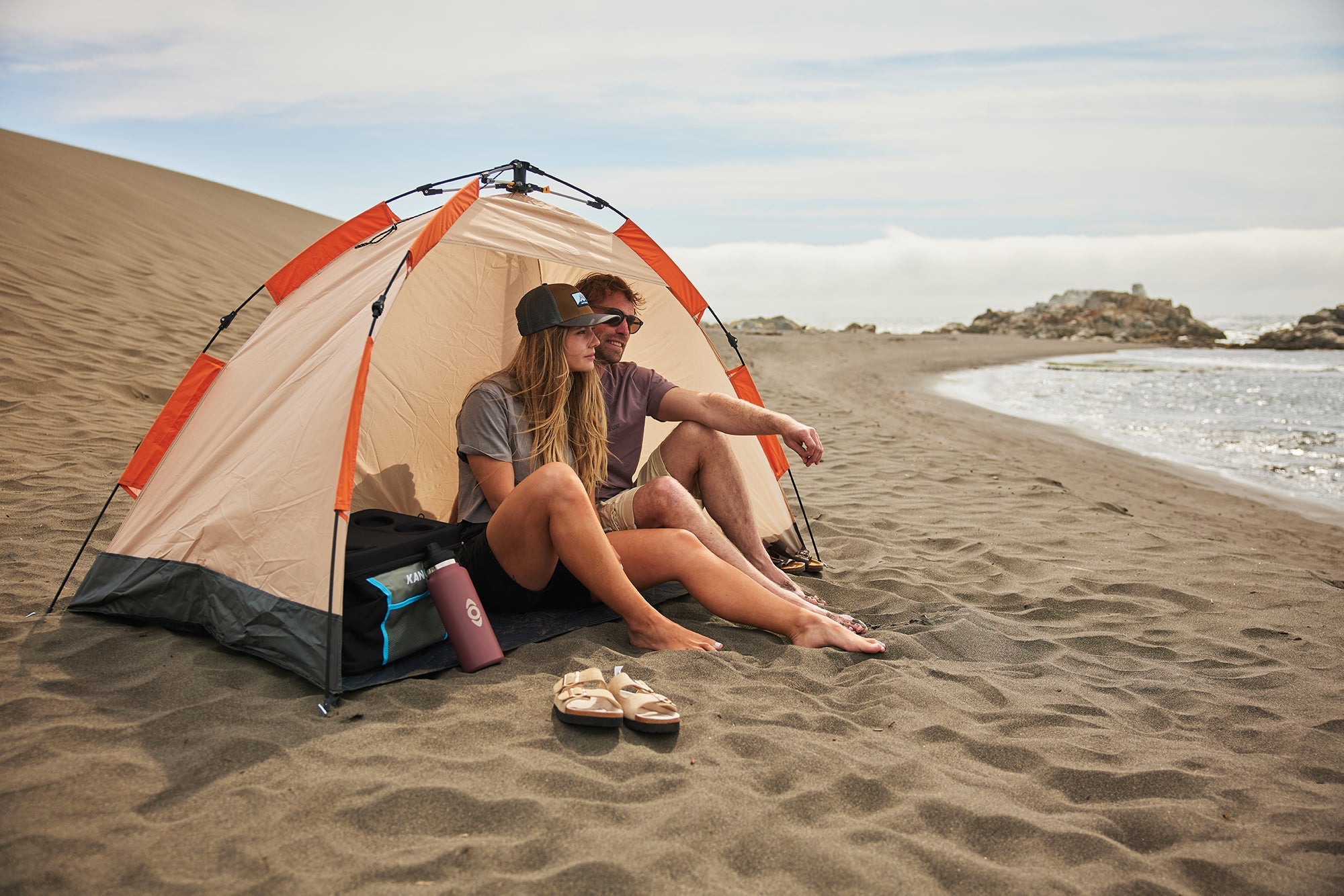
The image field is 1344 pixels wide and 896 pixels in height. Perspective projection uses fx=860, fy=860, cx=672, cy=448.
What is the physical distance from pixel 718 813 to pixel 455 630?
1080mm

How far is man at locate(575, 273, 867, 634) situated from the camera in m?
3.18

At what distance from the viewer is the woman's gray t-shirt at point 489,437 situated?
9.63 ft

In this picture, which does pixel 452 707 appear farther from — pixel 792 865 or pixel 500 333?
pixel 500 333

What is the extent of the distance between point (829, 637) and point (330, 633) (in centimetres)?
160

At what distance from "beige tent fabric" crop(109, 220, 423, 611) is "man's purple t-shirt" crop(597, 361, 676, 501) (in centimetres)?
95

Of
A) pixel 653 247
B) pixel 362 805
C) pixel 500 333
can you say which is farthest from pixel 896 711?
pixel 500 333

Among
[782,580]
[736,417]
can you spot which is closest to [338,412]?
[736,417]

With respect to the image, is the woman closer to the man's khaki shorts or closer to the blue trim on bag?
the man's khaki shorts

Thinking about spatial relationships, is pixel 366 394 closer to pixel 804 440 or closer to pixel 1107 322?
pixel 804 440

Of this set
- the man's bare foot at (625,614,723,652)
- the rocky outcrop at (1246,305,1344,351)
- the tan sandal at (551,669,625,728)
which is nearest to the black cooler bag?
the tan sandal at (551,669,625,728)

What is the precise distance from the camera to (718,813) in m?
1.95

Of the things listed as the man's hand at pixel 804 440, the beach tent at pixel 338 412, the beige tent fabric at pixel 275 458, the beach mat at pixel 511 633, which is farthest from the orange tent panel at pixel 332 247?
the man's hand at pixel 804 440

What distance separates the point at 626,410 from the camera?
11.4 feet

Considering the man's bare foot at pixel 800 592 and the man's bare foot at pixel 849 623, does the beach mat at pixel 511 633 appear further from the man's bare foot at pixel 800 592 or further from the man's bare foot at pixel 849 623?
the man's bare foot at pixel 849 623
